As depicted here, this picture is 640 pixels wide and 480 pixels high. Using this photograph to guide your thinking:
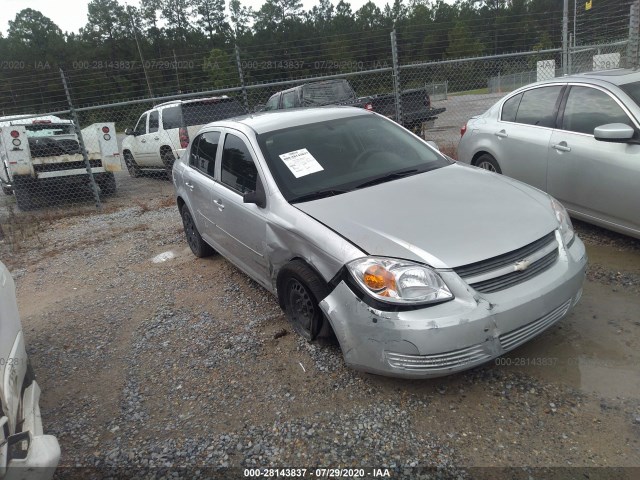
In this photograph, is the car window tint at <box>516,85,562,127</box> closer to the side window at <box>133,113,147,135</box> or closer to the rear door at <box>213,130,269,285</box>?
the rear door at <box>213,130,269,285</box>

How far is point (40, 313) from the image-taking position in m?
4.62

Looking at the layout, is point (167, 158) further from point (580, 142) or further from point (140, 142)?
point (580, 142)

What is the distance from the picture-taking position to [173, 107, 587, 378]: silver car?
8.33ft

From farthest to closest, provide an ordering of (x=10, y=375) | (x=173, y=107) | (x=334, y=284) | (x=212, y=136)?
1. (x=173, y=107)
2. (x=212, y=136)
3. (x=334, y=284)
4. (x=10, y=375)

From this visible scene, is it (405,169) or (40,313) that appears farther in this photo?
(40,313)

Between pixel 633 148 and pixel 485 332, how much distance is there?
2.54 meters

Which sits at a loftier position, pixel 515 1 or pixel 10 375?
pixel 515 1

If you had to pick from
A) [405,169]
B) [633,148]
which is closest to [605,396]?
[405,169]

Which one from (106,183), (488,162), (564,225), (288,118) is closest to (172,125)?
(106,183)

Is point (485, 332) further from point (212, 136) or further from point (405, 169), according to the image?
point (212, 136)

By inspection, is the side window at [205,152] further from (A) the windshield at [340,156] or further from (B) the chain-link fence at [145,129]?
(B) the chain-link fence at [145,129]

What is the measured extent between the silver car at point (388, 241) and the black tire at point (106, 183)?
640 centimetres

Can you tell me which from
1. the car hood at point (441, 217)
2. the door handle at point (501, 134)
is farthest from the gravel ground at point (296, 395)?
the door handle at point (501, 134)

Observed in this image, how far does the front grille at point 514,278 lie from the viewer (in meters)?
2.60
